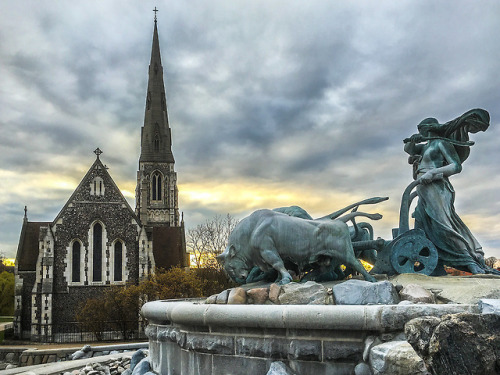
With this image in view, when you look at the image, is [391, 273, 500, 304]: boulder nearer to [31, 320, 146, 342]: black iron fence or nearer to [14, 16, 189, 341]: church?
[31, 320, 146, 342]: black iron fence

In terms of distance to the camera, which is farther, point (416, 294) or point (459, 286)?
point (459, 286)

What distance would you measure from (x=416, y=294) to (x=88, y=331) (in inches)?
1051

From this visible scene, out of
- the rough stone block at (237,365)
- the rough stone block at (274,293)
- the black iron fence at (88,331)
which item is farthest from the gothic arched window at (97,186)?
the rough stone block at (237,365)

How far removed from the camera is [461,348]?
3.60 metres

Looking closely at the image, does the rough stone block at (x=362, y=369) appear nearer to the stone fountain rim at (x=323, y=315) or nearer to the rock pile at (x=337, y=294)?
the stone fountain rim at (x=323, y=315)

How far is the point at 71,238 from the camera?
105ft

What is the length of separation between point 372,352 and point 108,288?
29.3 m

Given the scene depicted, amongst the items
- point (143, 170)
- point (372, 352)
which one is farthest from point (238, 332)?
point (143, 170)

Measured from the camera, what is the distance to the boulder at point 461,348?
3580 millimetres

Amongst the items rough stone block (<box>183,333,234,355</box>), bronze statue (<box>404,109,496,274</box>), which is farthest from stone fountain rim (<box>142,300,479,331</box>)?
bronze statue (<box>404,109,496,274</box>)

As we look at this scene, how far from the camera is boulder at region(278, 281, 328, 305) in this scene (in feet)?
17.9

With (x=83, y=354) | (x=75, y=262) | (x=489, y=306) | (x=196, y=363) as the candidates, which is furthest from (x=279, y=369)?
(x=75, y=262)

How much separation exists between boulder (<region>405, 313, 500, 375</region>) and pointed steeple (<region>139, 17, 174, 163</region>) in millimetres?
62586

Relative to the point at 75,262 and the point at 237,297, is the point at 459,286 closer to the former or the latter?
the point at 237,297
